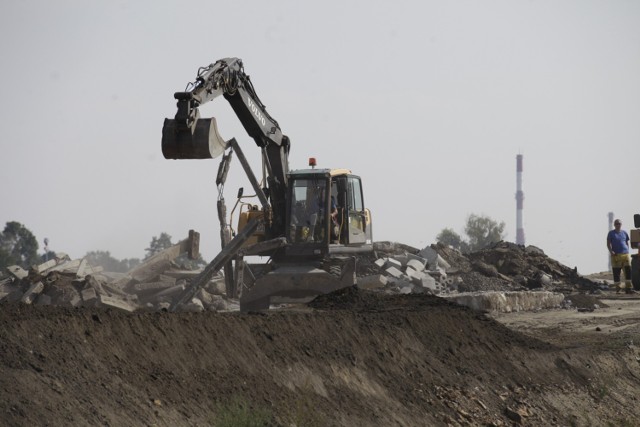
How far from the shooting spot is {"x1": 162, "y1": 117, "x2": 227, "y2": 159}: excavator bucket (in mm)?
15789

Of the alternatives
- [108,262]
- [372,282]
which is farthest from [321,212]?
[108,262]

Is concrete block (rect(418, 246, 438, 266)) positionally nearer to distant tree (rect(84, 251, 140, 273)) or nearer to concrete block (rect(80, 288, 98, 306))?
concrete block (rect(80, 288, 98, 306))

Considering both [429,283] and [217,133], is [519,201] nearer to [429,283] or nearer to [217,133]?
[429,283]

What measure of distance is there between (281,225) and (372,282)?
14.4 feet

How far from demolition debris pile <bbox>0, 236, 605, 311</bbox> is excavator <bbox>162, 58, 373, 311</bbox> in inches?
51.2

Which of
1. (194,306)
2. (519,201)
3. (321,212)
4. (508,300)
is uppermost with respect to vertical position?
Result: (519,201)

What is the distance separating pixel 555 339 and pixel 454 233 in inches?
2576

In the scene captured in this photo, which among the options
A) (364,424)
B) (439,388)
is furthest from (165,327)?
(439,388)

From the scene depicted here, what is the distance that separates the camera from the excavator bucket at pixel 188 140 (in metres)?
15.8

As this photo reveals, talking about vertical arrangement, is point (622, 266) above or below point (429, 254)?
below

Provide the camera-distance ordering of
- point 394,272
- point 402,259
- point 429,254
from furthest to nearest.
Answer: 1. point 429,254
2. point 402,259
3. point 394,272

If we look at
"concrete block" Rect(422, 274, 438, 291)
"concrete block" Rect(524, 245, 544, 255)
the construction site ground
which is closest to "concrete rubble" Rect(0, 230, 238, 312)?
"concrete block" Rect(422, 274, 438, 291)

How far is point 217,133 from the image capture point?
642 inches

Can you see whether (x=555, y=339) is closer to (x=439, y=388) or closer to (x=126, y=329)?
(x=439, y=388)
